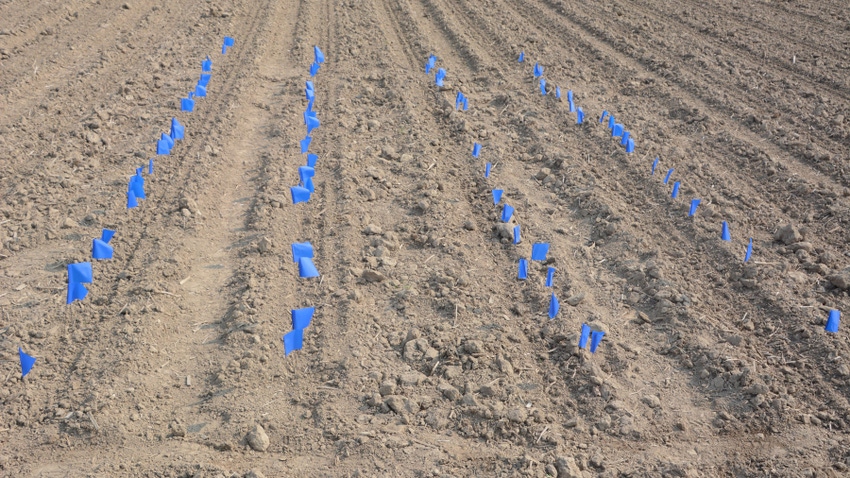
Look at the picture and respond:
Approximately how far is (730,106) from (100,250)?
5.30 metres

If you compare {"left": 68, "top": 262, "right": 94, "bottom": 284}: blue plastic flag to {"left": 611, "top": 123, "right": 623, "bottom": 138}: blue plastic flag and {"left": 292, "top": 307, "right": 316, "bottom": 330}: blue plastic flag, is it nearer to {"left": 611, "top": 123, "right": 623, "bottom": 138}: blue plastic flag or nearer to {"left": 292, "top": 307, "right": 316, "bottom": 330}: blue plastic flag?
{"left": 292, "top": 307, "right": 316, "bottom": 330}: blue plastic flag

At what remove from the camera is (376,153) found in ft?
17.8

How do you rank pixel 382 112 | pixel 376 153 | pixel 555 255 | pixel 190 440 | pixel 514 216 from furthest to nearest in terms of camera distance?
pixel 382 112
pixel 376 153
pixel 514 216
pixel 555 255
pixel 190 440

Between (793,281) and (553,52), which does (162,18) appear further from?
(793,281)

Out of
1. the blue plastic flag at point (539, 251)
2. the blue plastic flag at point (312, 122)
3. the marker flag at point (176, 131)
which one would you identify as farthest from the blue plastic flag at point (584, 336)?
the marker flag at point (176, 131)

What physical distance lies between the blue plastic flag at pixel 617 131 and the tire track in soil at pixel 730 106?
98 centimetres

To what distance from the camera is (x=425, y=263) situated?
4.22 metres

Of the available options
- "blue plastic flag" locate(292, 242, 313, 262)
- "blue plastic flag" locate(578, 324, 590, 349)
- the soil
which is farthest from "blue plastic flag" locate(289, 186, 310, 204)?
"blue plastic flag" locate(578, 324, 590, 349)

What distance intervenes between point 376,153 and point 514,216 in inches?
53.7

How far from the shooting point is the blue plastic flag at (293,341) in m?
3.32

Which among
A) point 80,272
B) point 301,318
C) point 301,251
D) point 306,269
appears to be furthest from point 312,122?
point 301,318

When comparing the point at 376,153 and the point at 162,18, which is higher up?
the point at 162,18

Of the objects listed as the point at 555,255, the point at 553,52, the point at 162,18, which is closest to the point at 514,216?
the point at 555,255

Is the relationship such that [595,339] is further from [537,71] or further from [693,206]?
[537,71]
